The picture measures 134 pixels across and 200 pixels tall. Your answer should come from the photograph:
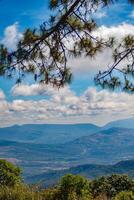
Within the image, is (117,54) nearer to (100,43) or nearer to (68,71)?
(100,43)

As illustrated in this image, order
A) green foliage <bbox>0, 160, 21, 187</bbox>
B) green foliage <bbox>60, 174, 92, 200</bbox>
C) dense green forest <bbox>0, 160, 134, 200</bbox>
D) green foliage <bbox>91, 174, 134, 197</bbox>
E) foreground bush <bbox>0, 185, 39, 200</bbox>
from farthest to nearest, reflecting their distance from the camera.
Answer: green foliage <bbox>0, 160, 21, 187</bbox>
green foliage <bbox>91, 174, 134, 197</bbox>
green foliage <bbox>60, 174, 92, 200</bbox>
dense green forest <bbox>0, 160, 134, 200</bbox>
foreground bush <bbox>0, 185, 39, 200</bbox>

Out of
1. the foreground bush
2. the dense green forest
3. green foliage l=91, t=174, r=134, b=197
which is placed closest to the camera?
the foreground bush

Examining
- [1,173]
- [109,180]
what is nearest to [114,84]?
[109,180]

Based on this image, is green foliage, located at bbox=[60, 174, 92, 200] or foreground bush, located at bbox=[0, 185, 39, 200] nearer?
foreground bush, located at bbox=[0, 185, 39, 200]

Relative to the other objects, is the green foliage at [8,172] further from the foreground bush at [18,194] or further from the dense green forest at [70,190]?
the foreground bush at [18,194]

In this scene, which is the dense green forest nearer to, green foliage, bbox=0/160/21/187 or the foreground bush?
the foreground bush

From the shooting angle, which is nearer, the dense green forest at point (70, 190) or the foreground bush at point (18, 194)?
the foreground bush at point (18, 194)

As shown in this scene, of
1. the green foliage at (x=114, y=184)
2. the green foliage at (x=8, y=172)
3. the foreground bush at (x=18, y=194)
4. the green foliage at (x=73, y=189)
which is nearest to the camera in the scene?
the foreground bush at (x=18, y=194)

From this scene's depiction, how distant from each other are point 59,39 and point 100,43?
116cm

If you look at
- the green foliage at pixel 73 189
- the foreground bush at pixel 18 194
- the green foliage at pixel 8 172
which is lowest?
the green foliage at pixel 8 172

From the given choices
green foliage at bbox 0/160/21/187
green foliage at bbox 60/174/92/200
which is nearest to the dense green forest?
green foliage at bbox 60/174/92/200

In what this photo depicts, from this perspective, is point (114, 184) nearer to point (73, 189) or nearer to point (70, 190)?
point (73, 189)

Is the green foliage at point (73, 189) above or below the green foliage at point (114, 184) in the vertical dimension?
above

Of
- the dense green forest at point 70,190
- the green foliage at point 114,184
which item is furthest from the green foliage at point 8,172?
the dense green forest at point 70,190
